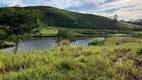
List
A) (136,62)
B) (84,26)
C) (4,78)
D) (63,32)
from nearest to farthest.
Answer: (4,78) → (136,62) → (63,32) → (84,26)

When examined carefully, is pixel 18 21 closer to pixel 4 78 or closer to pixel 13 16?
pixel 13 16

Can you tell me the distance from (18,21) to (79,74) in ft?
117

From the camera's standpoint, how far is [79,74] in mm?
6824

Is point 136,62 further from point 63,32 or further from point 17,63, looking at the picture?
point 63,32

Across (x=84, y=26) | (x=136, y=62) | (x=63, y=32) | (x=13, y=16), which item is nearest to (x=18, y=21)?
(x=13, y=16)

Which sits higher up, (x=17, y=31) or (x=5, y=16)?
(x=5, y=16)

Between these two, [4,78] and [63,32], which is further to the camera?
[63,32]

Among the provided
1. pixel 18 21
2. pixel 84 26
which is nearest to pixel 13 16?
pixel 18 21

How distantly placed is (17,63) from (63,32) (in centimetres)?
7827

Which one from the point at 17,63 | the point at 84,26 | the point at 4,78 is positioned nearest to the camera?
the point at 4,78

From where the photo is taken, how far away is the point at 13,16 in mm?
40656

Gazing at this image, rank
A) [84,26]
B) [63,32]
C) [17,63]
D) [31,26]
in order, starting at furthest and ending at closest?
[84,26] → [63,32] → [31,26] → [17,63]

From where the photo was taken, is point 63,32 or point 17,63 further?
point 63,32

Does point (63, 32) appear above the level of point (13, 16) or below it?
below
